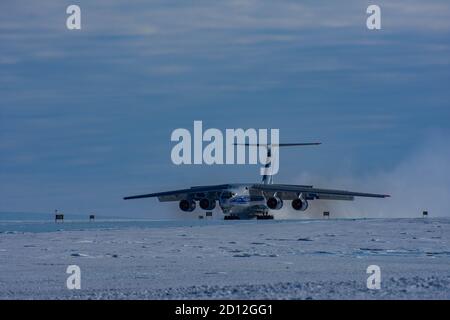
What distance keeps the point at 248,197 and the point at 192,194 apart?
6.89 metres

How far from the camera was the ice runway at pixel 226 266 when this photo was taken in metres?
16.7

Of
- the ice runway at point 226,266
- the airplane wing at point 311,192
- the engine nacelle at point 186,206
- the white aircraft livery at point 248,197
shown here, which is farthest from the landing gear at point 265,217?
the ice runway at point 226,266

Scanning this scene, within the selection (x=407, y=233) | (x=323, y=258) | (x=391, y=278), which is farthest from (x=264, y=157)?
(x=391, y=278)

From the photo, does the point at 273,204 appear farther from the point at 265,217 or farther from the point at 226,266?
the point at 226,266

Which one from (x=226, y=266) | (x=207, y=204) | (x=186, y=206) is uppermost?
(x=226, y=266)

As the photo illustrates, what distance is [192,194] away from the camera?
77.7 meters

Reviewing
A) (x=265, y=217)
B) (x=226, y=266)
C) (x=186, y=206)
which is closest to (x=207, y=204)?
(x=186, y=206)

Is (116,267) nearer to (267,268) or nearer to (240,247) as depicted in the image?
(267,268)

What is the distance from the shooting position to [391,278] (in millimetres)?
18984

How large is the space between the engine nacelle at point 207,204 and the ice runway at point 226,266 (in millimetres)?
37628

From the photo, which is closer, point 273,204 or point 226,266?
point 226,266

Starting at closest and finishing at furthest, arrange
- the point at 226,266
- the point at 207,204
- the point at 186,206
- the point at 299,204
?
the point at 226,266 → the point at 299,204 → the point at 207,204 → the point at 186,206

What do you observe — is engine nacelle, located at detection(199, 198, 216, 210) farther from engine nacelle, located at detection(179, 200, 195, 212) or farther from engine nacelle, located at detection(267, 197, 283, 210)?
engine nacelle, located at detection(267, 197, 283, 210)
